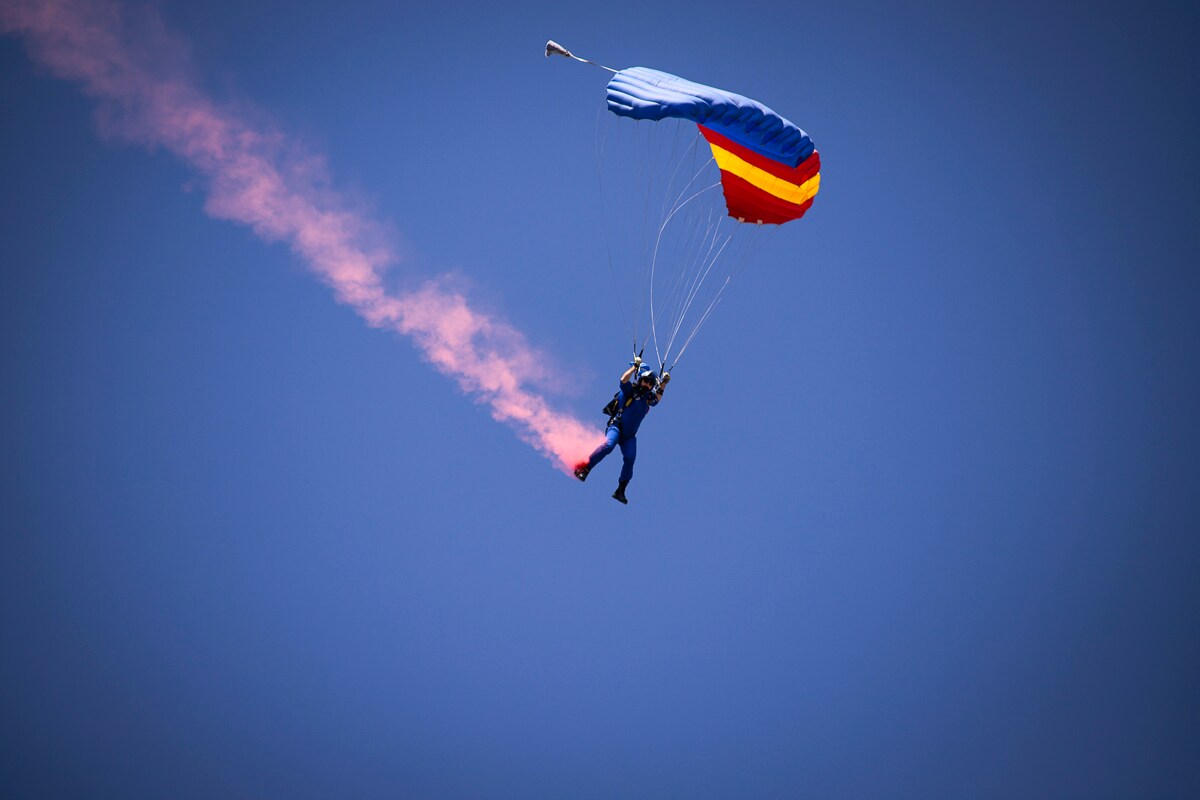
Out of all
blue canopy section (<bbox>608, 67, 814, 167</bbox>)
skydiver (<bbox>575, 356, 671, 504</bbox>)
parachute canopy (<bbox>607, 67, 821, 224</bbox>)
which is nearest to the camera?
blue canopy section (<bbox>608, 67, 814, 167</bbox>)

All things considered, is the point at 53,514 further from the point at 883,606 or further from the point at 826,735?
the point at 883,606

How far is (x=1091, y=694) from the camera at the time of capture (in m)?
118

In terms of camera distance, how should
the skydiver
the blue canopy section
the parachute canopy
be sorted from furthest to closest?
the skydiver
the parachute canopy
the blue canopy section

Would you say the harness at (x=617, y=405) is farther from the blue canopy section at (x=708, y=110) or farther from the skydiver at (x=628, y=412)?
the blue canopy section at (x=708, y=110)

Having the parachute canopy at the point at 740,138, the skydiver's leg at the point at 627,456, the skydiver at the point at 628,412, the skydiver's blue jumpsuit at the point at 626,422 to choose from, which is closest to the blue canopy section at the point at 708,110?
the parachute canopy at the point at 740,138

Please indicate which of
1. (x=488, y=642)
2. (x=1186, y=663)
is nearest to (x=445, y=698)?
(x=488, y=642)

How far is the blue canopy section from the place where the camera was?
40.7 ft

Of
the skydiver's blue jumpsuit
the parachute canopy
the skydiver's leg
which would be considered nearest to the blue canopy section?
the parachute canopy

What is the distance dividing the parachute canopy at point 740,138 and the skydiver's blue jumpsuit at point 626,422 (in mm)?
3557

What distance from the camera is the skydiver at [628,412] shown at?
13.5 meters

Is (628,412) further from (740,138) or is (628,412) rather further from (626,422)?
(740,138)

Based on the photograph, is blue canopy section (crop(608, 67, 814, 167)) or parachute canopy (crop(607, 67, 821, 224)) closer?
blue canopy section (crop(608, 67, 814, 167))

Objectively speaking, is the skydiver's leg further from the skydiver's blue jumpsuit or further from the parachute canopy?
the parachute canopy

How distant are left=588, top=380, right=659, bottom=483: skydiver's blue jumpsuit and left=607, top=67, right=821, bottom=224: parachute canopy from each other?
356 cm
